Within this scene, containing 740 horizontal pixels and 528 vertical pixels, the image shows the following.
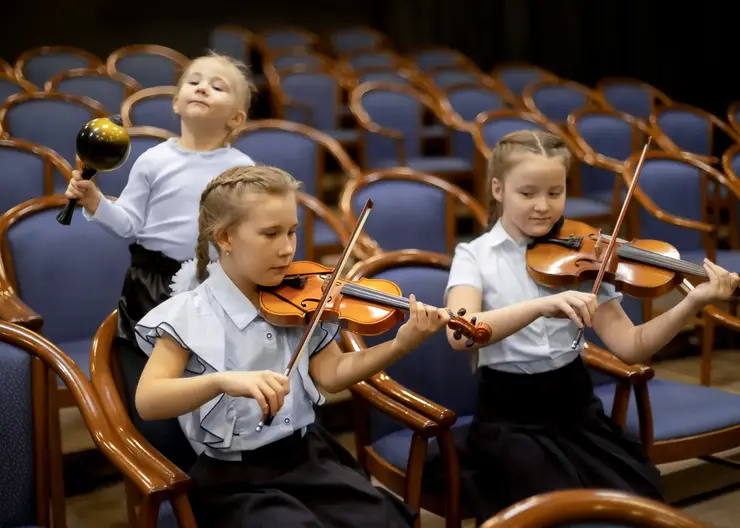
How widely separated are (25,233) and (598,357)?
1.30 m

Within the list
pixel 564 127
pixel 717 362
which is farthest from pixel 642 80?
pixel 717 362

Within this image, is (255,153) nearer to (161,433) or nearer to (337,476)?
(161,433)

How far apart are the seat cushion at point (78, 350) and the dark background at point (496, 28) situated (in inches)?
174

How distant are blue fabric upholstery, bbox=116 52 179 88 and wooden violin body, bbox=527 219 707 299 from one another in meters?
3.63

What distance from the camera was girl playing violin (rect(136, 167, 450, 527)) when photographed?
4.02 ft

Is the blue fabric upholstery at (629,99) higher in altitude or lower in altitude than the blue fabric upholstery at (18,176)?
higher

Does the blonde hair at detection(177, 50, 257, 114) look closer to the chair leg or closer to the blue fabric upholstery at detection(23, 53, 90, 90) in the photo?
the chair leg

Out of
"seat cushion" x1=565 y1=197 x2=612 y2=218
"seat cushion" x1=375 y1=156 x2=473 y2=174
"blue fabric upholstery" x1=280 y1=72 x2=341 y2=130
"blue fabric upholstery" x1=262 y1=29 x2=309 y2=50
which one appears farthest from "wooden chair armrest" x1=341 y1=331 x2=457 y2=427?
"blue fabric upholstery" x1=262 y1=29 x2=309 y2=50

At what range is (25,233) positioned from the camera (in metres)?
1.93

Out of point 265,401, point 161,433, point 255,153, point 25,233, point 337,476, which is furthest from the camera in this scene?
point 255,153

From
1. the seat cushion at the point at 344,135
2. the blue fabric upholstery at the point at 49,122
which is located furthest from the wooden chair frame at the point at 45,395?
the seat cushion at the point at 344,135

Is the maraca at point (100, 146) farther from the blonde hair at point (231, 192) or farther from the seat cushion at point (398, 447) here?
the seat cushion at point (398, 447)

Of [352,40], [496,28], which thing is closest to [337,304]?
[352,40]

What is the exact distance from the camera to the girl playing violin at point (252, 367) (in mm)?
1226
